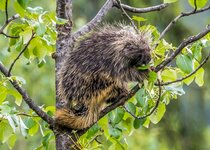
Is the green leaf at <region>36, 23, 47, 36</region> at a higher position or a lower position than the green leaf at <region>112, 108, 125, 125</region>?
higher

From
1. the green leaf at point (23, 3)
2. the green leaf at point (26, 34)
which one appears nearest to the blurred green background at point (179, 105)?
the green leaf at point (26, 34)

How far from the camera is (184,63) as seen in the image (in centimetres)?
196

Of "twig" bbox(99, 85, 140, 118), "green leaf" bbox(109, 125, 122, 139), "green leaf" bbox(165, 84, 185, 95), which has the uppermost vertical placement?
"twig" bbox(99, 85, 140, 118)

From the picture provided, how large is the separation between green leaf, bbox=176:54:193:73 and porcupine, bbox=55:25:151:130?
0.41 feet

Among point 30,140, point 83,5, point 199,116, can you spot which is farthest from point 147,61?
point 30,140

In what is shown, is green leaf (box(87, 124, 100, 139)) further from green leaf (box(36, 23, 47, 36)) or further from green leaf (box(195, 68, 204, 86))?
green leaf (box(36, 23, 47, 36))

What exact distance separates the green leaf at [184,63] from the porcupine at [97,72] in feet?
0.41

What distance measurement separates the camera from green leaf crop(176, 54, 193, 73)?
1956 millimetres

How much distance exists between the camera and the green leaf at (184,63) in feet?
6.42

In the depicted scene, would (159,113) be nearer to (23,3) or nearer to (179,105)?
(23,3)

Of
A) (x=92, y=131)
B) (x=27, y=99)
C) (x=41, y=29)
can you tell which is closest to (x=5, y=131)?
(x=27, y=99)

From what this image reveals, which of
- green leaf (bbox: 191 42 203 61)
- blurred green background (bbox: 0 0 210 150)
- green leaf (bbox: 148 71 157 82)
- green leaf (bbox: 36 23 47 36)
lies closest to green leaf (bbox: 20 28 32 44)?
green leaf (bbox: 36 23 47 36)

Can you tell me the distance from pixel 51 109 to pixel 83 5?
3.11 metres

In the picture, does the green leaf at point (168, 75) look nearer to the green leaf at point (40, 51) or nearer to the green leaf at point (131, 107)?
the green leaf at point (131, 107)
